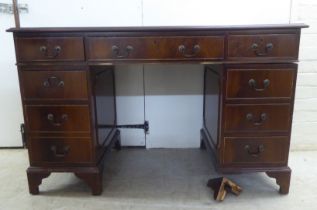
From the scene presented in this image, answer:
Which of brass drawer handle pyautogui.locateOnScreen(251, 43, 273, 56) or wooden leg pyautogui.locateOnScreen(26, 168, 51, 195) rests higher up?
brass drawer handle pyautogui.locateOnScreen(251, 43, 273, 56)

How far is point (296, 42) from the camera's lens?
4.31 ft

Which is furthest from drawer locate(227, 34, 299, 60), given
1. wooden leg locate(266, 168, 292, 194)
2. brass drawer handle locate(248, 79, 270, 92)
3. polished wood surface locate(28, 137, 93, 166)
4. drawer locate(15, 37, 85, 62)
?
polished wood surface locate(28, 137, 93, 166)

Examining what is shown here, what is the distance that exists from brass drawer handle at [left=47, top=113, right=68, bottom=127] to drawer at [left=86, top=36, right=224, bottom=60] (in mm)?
308

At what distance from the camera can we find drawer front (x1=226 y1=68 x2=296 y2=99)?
1.35m

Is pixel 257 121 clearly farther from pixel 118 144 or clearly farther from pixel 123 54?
pixel 118 144

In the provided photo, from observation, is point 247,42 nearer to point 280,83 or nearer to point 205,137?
point 280,83

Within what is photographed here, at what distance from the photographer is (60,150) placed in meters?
1.46

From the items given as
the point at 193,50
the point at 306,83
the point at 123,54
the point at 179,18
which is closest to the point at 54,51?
the point at 123,54

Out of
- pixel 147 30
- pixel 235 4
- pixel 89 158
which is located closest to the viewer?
pixel 147 30

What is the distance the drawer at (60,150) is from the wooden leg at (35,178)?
0.20 feet

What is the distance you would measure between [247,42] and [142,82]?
0.83 m

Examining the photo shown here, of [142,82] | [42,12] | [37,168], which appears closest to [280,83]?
[142,82]

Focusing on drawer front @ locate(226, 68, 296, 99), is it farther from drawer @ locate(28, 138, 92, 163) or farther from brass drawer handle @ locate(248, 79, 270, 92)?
drawer @ locate(28, 138, 92, 163)

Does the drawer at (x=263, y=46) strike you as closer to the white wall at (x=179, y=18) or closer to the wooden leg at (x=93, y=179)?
the white wall at (x=179, y=18)
